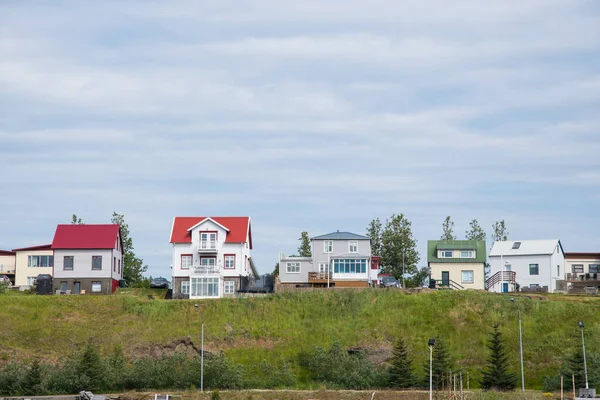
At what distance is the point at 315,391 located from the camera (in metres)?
73.1

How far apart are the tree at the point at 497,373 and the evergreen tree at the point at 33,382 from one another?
3512cm

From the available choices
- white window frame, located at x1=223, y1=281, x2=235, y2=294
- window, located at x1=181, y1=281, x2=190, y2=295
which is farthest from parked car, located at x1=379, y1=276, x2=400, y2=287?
window, located at x1=181, y1=281, x2=190, y2=295

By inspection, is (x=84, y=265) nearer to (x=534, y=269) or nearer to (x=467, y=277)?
(x=467, y=277)

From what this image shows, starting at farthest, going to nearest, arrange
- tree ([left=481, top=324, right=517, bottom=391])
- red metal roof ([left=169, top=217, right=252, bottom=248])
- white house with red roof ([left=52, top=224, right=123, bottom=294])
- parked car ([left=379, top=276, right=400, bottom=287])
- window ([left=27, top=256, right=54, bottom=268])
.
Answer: window ([left=27, top=256, right=54, bottom=268])
red metal roof ([left=169, top=217, right=252, bottom=248])
parked car ([left=379, top=276, right=400, bottom=287])
white house with red roof ([left=52, top=224, right=123, bottom=294])
tree ([left=481, top=324, right=517, bottom=391])

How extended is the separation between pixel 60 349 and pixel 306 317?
22.7 metres

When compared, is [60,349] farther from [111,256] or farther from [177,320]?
[111,256]

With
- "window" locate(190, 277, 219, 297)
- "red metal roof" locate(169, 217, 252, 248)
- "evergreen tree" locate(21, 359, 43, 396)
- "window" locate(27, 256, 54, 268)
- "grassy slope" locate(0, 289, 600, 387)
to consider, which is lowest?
"evergreen tree" locate(21, 359, 43, 396)

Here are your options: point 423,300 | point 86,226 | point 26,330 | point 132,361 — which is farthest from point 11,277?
point 423,300

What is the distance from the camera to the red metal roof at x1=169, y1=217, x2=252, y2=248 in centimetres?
10412

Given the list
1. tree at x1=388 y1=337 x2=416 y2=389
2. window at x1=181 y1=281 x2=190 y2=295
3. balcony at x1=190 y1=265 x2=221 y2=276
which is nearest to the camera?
tree at x1=388 y1=337 x2=416 y2=389

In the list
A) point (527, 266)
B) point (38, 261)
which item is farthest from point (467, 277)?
point (38, 261)

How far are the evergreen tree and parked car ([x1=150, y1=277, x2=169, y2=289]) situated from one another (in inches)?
1178

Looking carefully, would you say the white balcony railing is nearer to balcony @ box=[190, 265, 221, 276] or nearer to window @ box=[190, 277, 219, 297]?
balcony @ box=[190, 265, 221, 276]

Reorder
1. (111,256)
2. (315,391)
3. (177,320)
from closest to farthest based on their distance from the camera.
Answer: (315,391) < (177,320) < (111,256)
